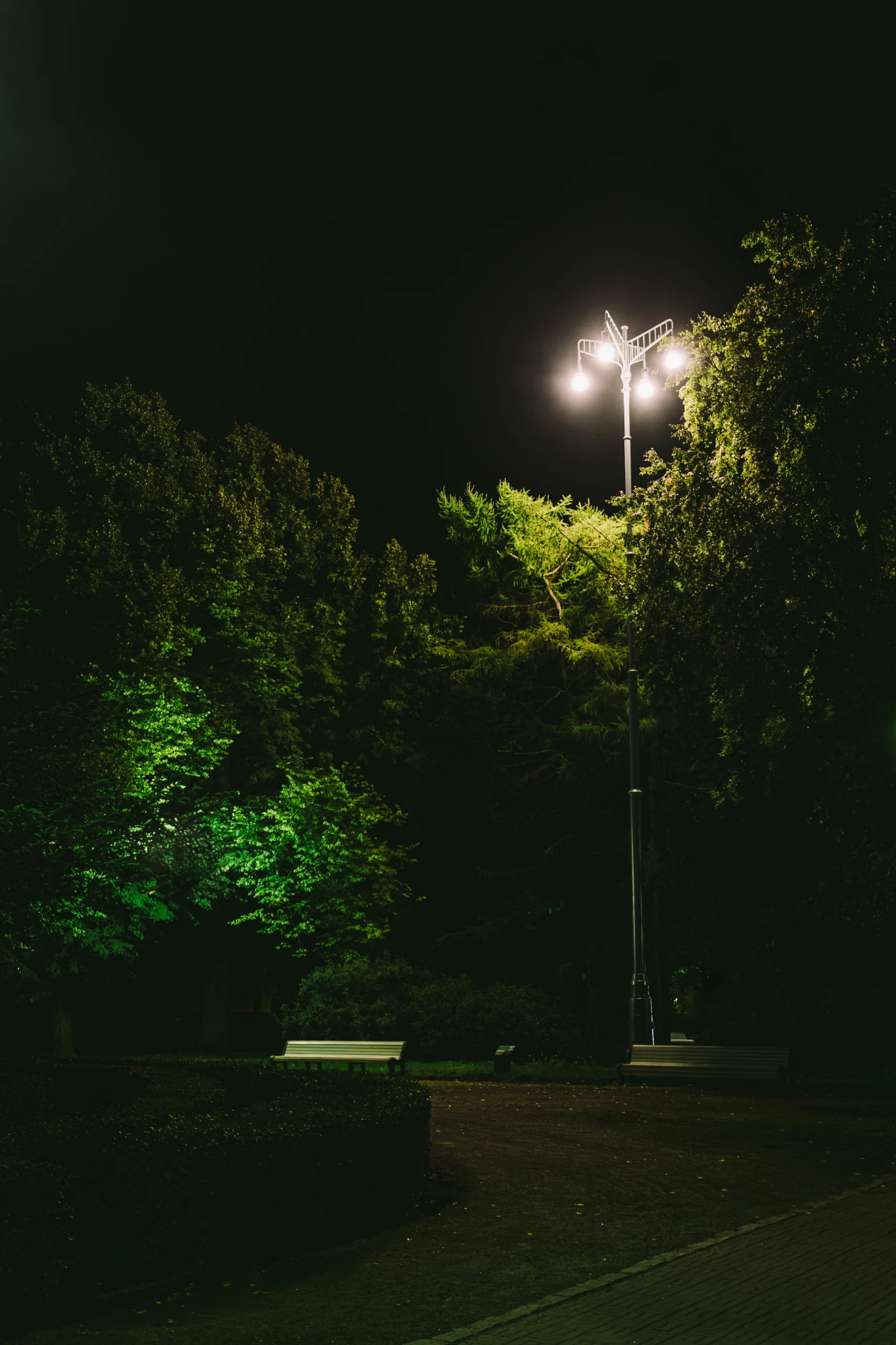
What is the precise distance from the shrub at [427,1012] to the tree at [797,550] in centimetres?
662

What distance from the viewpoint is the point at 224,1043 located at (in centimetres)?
3183

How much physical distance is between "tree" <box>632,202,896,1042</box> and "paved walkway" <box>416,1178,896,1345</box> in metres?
9.20

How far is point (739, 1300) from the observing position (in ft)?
23.9

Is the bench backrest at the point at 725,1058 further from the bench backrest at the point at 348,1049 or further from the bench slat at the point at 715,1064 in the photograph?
the bench backrest at the point at 348,1049

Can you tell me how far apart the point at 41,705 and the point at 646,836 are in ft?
49.0

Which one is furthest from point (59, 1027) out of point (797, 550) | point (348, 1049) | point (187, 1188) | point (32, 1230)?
point (32, 1230)

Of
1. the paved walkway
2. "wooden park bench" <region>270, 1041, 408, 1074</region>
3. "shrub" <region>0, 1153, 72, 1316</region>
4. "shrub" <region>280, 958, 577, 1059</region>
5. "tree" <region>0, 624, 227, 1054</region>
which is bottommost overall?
the paved walkway

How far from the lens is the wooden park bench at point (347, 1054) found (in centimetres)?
2248

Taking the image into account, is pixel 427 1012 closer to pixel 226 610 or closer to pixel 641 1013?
pixel 641 1013

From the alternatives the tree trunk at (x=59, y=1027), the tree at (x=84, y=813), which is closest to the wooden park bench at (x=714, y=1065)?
the tree at (x=84, y=813)

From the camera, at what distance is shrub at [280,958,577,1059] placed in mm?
25547

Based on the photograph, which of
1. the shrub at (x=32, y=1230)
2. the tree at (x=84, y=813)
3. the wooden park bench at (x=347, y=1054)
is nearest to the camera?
the shrub at (x=32, y=1230)

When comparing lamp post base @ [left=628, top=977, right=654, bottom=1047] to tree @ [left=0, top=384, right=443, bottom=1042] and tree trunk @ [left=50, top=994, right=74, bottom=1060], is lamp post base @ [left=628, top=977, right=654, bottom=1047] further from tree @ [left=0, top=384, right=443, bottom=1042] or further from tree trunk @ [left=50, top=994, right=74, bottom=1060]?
tree trunk @ [left=50, top=994, right=74, bottom=1060]

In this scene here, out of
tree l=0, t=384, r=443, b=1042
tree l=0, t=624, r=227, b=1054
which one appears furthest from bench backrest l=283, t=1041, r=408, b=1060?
Answer: tree l=0, t=384, r=443, b=1042
